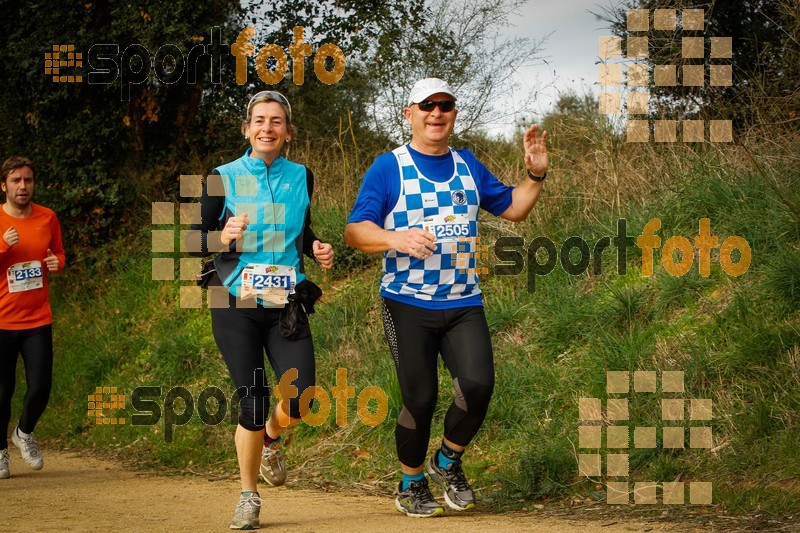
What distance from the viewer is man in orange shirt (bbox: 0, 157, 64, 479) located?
328 inches

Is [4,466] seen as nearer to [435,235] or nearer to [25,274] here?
[25,274]

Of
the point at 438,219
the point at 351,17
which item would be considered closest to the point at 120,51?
the point at 351,17

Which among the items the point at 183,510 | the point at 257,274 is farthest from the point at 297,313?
the point at 183,510

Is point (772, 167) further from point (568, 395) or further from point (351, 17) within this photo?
point (351, 17)

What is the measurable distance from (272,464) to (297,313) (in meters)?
1.28

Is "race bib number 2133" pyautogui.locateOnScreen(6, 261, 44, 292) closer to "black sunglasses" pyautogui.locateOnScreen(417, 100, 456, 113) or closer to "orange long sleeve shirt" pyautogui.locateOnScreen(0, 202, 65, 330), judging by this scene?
"orange long sleeve shirt" pyautogui.locateOnScreen(0, 202, 65, 330)

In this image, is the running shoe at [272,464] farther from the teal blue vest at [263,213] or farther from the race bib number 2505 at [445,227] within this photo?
the race bib number 2505 at [445,227]

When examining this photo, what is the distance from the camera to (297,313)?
5.92 m

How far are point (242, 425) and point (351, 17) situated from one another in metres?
10.0

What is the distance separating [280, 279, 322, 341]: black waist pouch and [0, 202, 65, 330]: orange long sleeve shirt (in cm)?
343

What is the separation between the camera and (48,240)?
8664mm

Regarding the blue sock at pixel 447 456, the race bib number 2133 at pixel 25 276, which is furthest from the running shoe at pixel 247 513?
the race bib number 2133 at pixel 25 276

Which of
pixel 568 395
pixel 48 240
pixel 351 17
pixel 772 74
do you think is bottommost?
pixel 568 395

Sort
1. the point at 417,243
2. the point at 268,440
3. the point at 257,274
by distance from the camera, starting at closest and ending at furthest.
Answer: the point at 417,243 → the point at 257,274 → the point at 268,440
